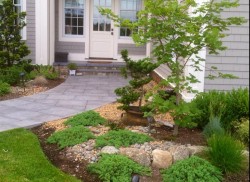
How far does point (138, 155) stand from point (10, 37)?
22.0 feet

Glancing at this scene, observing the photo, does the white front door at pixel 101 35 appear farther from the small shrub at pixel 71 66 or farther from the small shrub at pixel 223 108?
the small shrub at pixel 223 108

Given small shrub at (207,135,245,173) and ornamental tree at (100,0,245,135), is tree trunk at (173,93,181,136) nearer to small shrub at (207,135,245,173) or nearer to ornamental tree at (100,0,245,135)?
ornamental tree at (100,0,245,135)

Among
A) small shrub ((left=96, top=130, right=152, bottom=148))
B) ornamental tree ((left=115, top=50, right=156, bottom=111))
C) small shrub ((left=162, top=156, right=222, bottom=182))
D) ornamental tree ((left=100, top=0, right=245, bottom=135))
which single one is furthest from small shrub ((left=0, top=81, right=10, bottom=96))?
small shrub ((left=162, top=156, right=222, bottom=182))

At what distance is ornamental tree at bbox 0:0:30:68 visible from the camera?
942 cm

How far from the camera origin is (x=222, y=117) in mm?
5258

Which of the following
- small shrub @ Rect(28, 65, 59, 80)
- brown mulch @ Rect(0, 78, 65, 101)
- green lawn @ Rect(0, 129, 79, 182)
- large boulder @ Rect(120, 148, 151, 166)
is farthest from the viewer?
small shrub @ Rect(28, 65, 59, 80)

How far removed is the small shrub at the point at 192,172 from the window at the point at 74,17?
9.63m

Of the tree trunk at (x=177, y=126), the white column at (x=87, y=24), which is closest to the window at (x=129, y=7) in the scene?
the white column at (x=87, y=24)

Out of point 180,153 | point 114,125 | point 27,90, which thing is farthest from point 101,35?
point 180,153

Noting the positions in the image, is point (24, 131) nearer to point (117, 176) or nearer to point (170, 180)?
point (117, 176)

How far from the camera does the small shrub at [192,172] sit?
3855 millimetres

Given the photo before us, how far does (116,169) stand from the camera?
3947mm

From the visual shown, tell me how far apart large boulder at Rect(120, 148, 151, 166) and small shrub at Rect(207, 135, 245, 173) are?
76 centimetres

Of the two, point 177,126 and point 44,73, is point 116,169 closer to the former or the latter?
point 177,126
